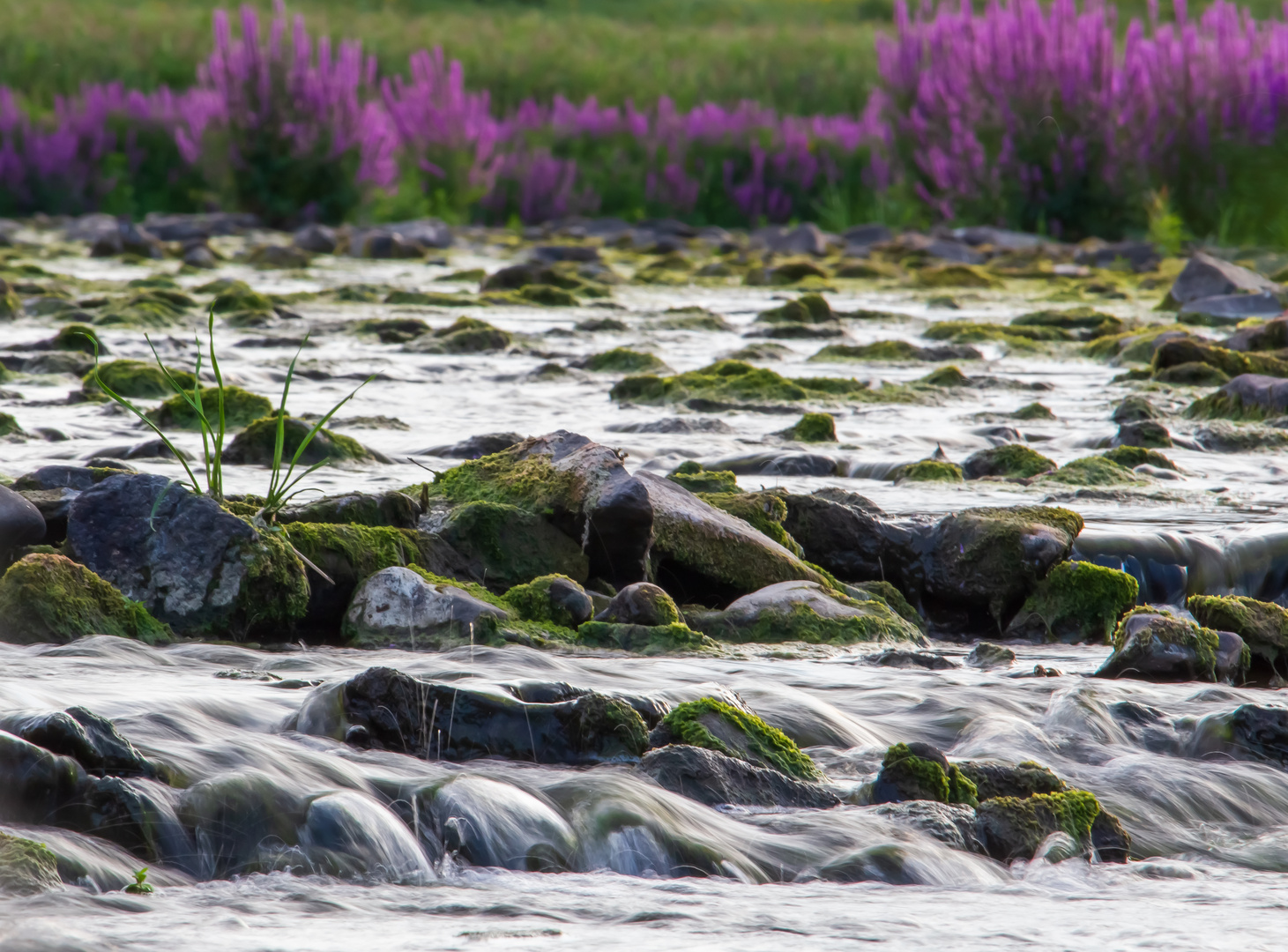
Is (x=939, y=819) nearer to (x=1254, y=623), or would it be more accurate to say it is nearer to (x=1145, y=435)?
(x=1254, y=623)

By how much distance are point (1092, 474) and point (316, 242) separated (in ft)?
33.1

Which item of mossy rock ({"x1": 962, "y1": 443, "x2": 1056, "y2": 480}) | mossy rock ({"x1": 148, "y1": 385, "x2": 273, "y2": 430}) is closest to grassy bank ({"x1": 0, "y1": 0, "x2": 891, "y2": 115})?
mossy rock ({"x1": 148, "y1": 385, "x2": 273, "y2": 430})

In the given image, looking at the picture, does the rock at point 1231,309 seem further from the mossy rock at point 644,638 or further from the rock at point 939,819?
the rock at point 939,819

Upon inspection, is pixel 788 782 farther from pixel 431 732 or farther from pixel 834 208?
pixel 834 208

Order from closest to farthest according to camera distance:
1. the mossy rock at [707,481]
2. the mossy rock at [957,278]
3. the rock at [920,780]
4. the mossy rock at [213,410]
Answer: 1. the rock at [920,780]
2. the mossy rock at [707,481]
3. the mossy rock at [213,410]
4. the mossy rock at [957,278]

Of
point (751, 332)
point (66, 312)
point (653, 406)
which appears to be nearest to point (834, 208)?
point (751, 332)

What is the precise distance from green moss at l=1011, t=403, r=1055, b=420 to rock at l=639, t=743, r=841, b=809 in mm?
3641

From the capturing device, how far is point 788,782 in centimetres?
225

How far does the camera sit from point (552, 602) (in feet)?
10.2

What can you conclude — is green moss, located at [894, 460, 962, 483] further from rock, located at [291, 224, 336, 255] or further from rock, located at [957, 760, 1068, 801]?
rock, located at [291, 224, 336, 255]

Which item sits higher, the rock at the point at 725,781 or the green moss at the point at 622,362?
the rock at the point at 725,781

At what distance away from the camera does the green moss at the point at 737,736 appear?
230 centimetres

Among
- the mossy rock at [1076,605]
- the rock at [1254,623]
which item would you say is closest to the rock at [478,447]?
the mossy rock at [1076,605]

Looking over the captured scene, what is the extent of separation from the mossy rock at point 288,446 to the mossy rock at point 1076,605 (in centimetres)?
191
